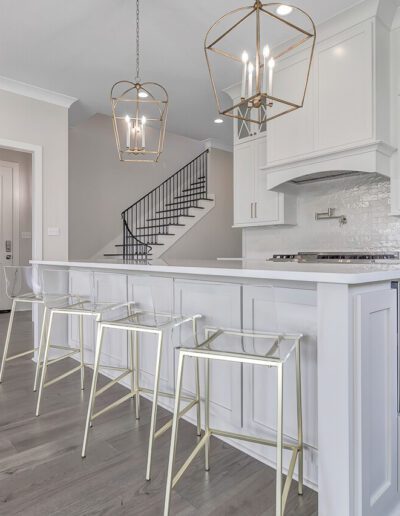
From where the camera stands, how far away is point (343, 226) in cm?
396

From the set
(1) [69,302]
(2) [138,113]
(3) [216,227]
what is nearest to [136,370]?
(1) [69,302]

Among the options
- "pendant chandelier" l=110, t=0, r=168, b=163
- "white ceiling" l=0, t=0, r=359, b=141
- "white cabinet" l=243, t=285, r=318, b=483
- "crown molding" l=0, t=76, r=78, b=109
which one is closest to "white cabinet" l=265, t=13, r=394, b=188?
"white ceiling" l=0, t=0, r=359, b=141

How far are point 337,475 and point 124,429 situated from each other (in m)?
1.35

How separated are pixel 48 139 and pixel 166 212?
136 inches

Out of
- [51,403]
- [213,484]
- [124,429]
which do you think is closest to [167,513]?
[213,484]

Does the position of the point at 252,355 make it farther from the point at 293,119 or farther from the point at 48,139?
the point at 48,139

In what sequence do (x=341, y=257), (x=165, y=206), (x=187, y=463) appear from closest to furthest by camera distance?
(x=187, y=463) → (x=341, y=257) → (x=165, y=206)

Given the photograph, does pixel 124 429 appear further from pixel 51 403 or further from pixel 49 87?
pixel 49 87

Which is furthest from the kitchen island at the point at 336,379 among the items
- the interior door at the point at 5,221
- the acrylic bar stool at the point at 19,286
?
the interior door at the point at 5,221

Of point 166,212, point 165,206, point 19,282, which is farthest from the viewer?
point 165,206

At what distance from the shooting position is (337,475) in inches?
51.1

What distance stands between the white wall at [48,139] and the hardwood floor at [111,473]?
2.40 metres

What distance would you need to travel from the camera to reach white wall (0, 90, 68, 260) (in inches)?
162

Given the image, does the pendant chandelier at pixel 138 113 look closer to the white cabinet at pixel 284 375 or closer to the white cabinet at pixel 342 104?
the white cabinet at pixel 342 104
